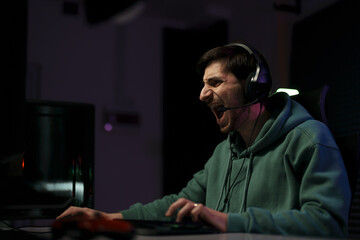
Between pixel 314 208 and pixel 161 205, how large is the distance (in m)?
0.69

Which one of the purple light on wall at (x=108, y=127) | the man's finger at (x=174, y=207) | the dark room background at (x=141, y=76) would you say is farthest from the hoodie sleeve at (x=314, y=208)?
the purple light on wall at (x=108, y=127)

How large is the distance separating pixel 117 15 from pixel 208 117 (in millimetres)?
2752

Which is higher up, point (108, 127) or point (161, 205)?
point (108, 127)

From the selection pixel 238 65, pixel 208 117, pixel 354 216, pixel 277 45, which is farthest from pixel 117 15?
pixel 208 117

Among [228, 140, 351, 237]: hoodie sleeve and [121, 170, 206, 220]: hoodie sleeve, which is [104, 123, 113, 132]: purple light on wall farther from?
[228, 140, 351, 237]: hoodie sleeve

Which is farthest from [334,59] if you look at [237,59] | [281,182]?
[281,182]

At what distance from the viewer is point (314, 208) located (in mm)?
1010

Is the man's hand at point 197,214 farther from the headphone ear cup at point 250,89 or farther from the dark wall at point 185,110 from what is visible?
the dark wall at point 185,110

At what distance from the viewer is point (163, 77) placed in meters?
4.12

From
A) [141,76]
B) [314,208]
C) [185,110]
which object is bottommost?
[314,208]

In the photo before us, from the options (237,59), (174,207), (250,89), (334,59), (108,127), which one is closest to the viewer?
(174,207)

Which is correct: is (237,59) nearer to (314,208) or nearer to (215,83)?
(215,83)

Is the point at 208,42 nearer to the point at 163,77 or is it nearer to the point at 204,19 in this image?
the point at 204,19

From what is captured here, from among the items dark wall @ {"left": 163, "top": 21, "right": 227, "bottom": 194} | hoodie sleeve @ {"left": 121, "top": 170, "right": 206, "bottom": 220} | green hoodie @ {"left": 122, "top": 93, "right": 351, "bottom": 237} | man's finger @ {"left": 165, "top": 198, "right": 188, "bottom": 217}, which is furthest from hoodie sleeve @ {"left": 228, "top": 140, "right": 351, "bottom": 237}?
dark wall @ {"left": 163, "top": 21, "right": 227, "bottom": 194}
